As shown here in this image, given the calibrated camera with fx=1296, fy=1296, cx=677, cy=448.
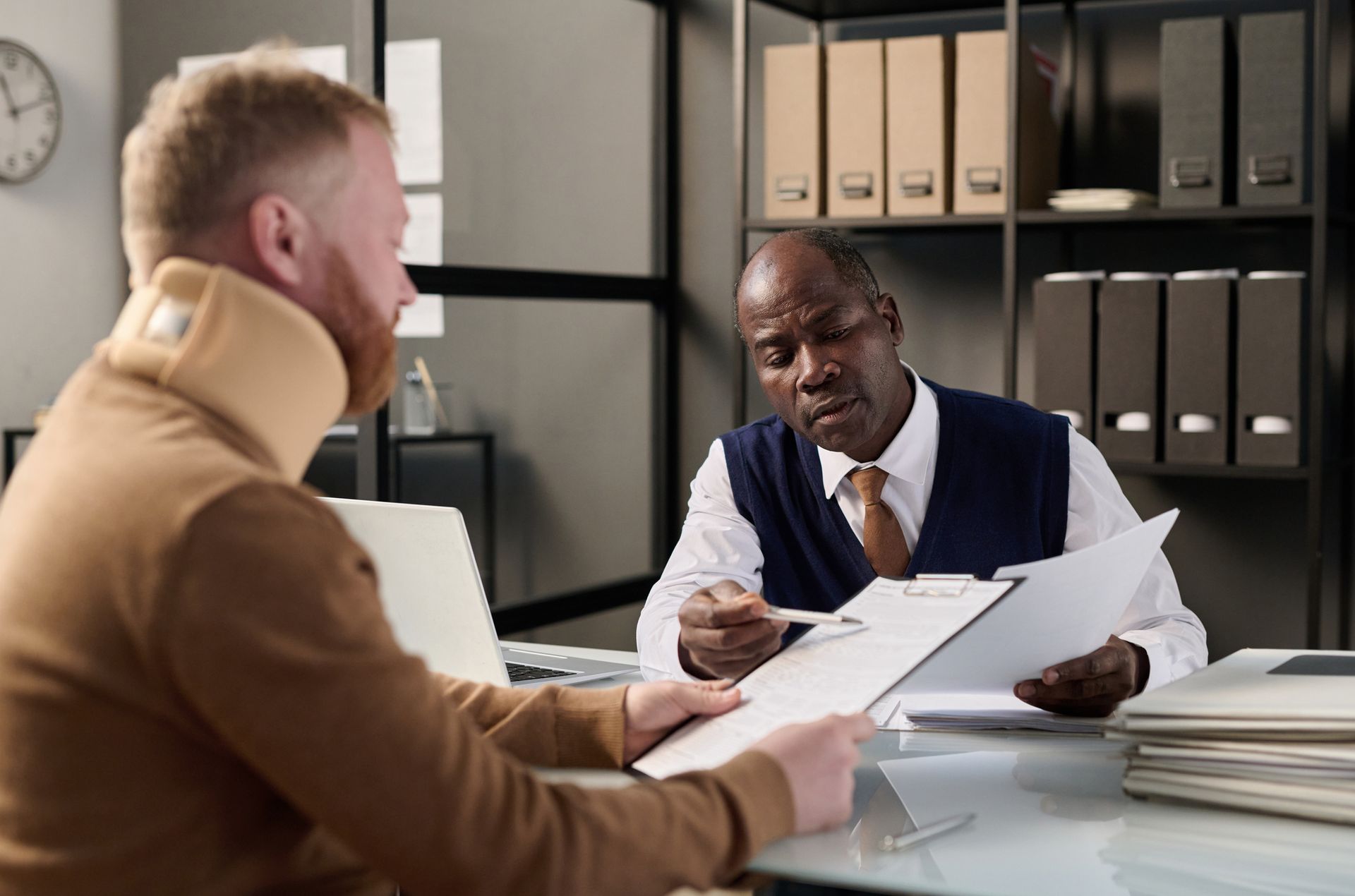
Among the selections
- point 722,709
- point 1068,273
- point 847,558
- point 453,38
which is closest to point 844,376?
point 847,558

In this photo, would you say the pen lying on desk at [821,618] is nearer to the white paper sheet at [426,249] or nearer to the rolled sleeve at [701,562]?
the rolled sleeve at [701,562]

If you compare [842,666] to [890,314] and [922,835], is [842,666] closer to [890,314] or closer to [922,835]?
[922,835]

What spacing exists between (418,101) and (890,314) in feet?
5.33

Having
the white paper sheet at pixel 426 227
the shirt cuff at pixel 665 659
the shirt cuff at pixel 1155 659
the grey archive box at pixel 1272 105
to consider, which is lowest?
the shirt cuff at pixel 665 659

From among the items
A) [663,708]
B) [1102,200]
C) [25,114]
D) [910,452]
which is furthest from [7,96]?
[663,708]

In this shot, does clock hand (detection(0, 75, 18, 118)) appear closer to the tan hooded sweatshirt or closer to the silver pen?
the tan hooded sweatshirt

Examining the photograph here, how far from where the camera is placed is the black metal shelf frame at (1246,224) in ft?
8.05

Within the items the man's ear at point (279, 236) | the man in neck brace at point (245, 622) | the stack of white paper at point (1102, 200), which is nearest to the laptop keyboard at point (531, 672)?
the man in neck brace at point (245, 622)

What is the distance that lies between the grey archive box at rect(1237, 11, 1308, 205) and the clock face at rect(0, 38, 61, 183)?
12.9 ft

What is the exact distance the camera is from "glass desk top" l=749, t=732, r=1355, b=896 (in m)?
0.88

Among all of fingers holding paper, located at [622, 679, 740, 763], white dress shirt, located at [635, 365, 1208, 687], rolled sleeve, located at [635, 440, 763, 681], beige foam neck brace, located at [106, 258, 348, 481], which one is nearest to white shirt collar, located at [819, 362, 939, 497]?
white dress shirt, located at [635, 365, 1208, 687]

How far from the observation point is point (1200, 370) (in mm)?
2553

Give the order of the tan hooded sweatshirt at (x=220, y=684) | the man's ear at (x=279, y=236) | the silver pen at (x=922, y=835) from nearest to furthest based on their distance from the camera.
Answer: the tan hooded sweatshirt at (x=220, y=684) < the man's ear at (x=279, y=236) < the silver pen at (x=922, y=835)

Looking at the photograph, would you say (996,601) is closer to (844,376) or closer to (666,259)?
(844,376)
